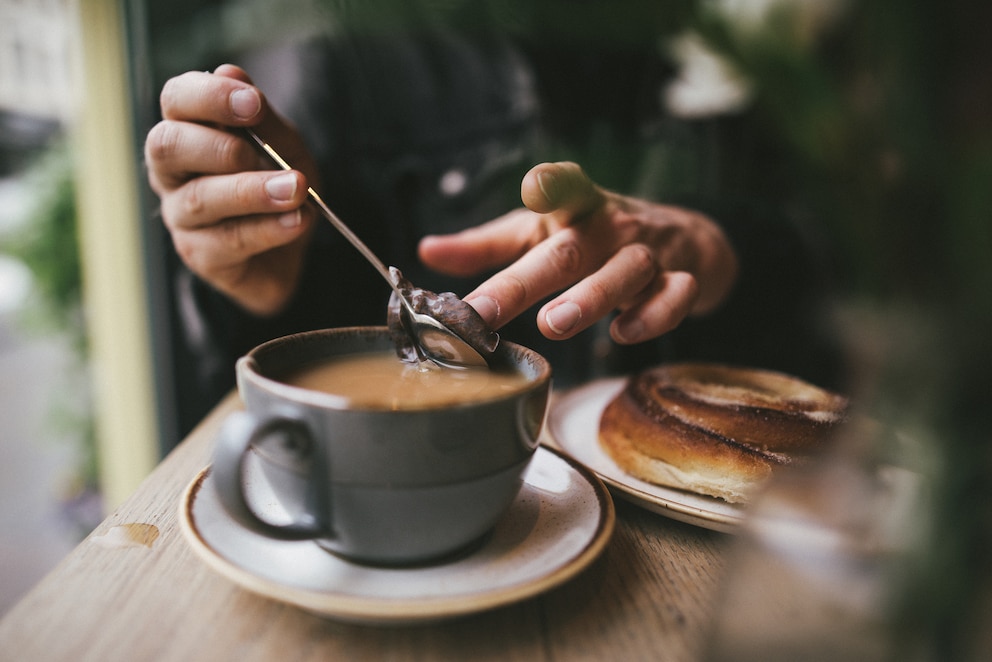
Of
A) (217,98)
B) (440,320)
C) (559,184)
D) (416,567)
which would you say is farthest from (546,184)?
(217,98)

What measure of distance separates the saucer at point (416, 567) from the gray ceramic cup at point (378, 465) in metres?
0.02

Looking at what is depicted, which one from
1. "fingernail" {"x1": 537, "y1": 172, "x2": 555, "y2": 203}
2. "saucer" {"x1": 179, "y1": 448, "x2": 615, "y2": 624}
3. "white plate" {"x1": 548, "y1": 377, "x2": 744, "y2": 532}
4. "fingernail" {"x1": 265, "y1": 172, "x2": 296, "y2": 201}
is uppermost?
"fingernail" {"x1": 537, "y1": 172, "x2": 555, "y2": 203}

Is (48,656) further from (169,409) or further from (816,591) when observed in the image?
(169,409)

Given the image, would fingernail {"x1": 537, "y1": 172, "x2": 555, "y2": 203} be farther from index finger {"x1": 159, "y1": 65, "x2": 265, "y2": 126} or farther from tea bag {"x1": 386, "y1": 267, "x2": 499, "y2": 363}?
index finger {"x1": 159, "y1": 65, "x2": 265, "y2": 126}

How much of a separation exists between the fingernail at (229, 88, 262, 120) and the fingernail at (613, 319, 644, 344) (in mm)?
484

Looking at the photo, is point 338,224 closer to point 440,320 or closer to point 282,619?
point 440,320

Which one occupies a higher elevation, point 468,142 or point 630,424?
point 468,142

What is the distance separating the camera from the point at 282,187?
69 centimetres

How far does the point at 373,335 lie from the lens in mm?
637

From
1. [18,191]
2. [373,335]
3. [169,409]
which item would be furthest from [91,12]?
[373,335]

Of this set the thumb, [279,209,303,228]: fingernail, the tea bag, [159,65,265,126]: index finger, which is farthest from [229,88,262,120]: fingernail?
the thumb

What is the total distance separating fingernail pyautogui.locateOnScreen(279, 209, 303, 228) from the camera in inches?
29.3

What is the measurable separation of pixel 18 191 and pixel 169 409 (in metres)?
1.13

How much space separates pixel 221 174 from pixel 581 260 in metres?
0.46
